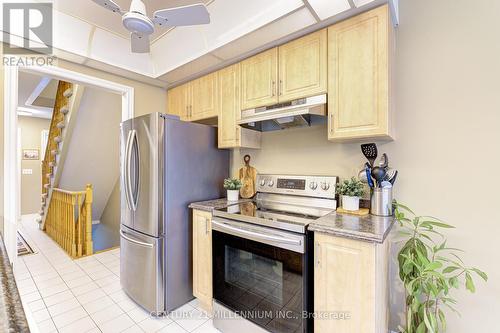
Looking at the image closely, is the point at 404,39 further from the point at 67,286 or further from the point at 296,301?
the point at 67,286

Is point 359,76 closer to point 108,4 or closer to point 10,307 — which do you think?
point 108,4

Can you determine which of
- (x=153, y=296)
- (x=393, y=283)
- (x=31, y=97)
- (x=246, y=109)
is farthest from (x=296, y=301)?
(x=31, y=97)

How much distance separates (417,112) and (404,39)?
55 centimetres

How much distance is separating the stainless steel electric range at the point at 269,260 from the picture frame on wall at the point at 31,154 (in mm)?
6707

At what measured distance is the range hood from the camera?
167cm

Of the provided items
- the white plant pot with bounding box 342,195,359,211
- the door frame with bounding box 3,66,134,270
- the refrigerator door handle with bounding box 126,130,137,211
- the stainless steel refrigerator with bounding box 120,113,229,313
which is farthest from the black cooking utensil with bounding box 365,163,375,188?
the door frame with bounding box 3,66,134,270

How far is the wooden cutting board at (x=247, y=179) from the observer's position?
93.9 inches

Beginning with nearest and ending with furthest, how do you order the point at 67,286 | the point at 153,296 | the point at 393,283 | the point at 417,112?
the point at 417,112, the point at 393,283, the point at 153,296, the point at 67,286

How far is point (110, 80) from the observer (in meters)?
2.59

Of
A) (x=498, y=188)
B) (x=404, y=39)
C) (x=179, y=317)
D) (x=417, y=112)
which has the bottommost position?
(x=179, y=317)

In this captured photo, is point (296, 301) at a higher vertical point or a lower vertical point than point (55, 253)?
higher

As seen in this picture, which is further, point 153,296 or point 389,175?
point 153,296

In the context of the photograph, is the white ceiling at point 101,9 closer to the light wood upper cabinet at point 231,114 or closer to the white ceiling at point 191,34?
the white ceiling at point 191,34

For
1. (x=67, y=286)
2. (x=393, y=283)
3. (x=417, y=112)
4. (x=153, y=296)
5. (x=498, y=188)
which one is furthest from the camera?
(x=67, y=286)
